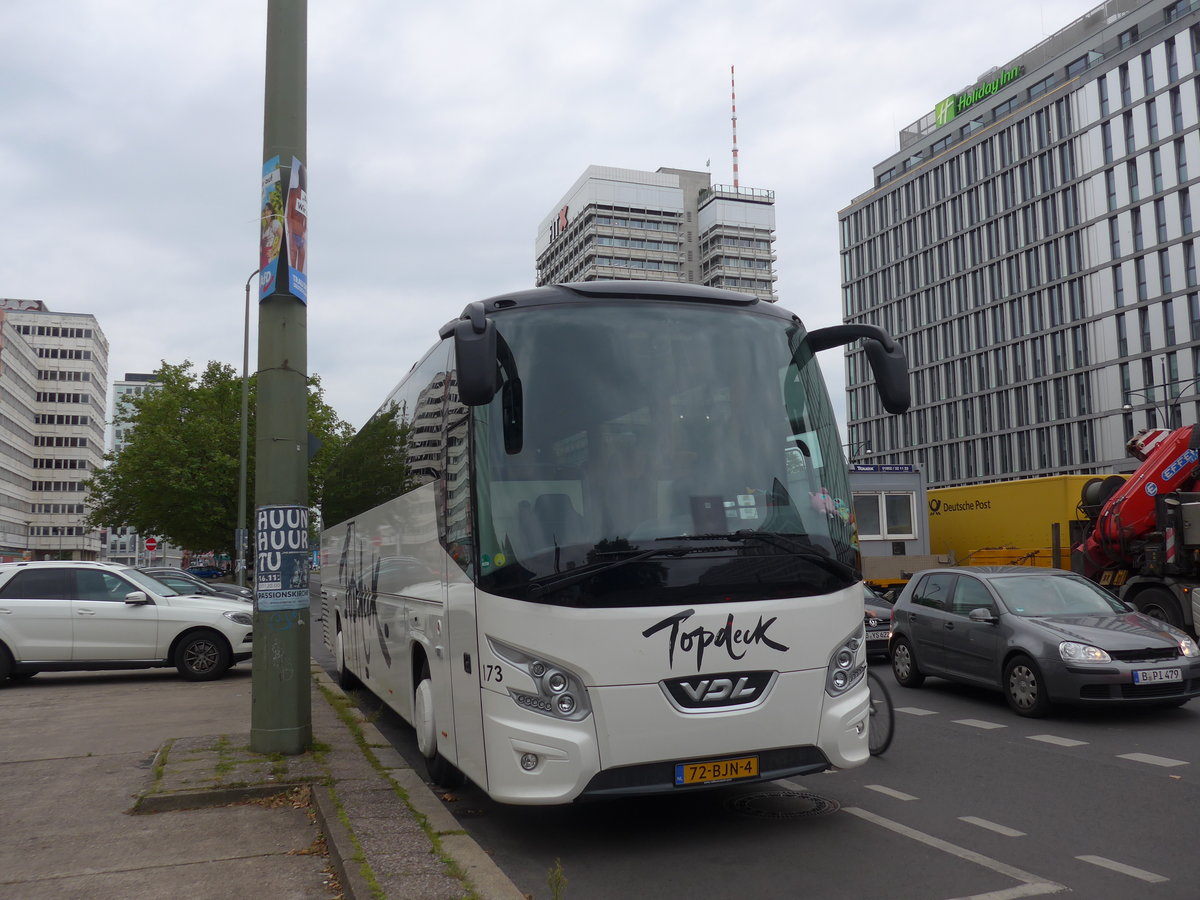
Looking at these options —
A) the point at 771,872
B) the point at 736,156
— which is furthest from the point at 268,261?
the point at 736,156

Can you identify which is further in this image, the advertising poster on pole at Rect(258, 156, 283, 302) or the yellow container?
the yellow container

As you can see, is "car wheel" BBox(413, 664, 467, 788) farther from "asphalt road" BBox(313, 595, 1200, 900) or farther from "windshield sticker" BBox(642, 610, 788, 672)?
"windshield sticker" BBox(642, 610, 788, 672)

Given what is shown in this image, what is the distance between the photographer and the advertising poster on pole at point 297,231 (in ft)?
27.0

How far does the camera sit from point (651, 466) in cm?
592

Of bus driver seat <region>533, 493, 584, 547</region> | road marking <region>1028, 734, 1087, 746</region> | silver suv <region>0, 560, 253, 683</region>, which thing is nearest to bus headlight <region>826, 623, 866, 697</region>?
bus driver seat <region>533, 493, 584, 547</region>

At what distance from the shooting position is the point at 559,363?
20.0 feet

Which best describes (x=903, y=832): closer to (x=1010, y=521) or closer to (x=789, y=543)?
(x=789, y=543)

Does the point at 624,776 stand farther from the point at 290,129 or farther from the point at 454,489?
the point at 290,129

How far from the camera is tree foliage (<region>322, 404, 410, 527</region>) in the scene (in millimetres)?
8641

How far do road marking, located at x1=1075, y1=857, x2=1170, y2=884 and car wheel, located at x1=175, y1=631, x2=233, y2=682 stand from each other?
1203 centimetres

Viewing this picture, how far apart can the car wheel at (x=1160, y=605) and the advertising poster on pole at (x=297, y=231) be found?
13534mm

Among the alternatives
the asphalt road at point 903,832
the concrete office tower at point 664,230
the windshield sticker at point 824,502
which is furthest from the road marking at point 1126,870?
the concrete office tower at point 664,230

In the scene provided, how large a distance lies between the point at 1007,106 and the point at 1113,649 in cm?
8454

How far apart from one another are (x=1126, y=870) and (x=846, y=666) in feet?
5.53
